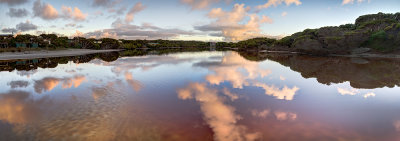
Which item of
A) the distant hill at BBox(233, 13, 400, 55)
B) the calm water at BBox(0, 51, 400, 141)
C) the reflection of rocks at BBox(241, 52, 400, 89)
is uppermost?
the distant hill at BBox(233, 13, 400, 55)

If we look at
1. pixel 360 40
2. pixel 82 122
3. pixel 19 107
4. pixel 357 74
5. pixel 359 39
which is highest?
pixel 359 39

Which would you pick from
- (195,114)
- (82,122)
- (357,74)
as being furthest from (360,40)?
(82,122)

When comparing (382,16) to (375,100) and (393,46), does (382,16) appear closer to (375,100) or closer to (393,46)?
(393,46)

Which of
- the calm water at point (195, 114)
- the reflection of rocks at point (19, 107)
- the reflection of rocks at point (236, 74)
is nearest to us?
the calm water at point (195, 114)

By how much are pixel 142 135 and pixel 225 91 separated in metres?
8.38

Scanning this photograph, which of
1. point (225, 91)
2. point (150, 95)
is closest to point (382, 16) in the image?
point (225, 91)

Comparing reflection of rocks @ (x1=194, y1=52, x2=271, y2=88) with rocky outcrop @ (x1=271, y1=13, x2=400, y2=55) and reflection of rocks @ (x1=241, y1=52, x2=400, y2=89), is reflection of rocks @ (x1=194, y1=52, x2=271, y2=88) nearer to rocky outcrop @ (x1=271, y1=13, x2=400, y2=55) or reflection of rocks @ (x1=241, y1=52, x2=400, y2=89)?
reflection of rocks @ (x1=241, y1=52, x2=400, y2=89)

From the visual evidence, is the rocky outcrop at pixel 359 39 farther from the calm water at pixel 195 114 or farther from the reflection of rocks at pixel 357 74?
the calm water at pixel 195 114

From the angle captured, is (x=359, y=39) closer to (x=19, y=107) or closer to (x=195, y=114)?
(x=195, y=114)

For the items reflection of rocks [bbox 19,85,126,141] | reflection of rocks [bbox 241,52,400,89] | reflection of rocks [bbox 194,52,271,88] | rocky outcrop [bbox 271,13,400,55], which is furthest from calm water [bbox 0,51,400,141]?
rocky outcrop [bbox 271,13,400,55]

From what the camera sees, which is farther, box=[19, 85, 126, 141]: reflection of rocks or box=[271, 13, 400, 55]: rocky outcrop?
box=[271, 13, 400, 55]: rocky outcrop

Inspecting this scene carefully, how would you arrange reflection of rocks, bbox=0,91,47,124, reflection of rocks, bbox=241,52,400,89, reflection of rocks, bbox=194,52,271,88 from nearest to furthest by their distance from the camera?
reflection of rocks, bbox=0,91,47,124, reflection of rocks, bbox=194,52,271,88, reflection of rocks, bbox=241,52,400,89

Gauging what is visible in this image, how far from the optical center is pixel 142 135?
7250 mm

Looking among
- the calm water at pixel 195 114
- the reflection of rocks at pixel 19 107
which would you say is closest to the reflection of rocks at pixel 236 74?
the calm water at pixel 195 114
